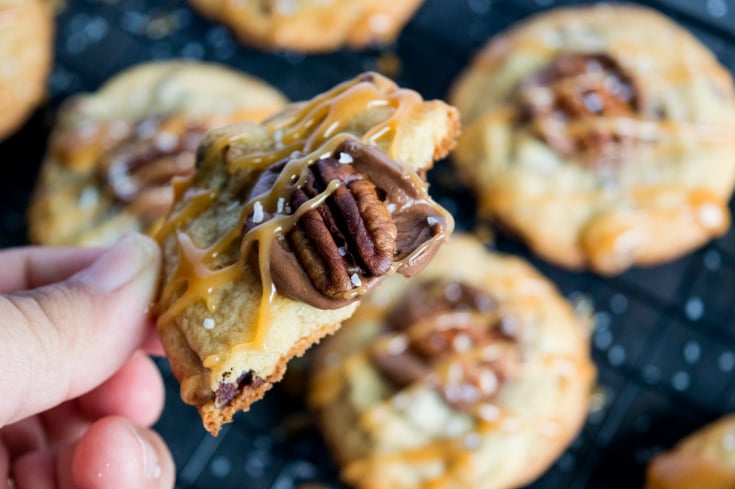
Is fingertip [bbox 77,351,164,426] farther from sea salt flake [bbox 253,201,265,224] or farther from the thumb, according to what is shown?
sea salt flake [bbox 253,201,265,224]

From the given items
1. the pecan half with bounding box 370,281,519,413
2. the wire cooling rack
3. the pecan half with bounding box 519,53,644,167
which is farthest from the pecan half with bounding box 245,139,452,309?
the pecan half with bounding box 519,53,644,167

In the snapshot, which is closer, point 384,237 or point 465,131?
point 384,237

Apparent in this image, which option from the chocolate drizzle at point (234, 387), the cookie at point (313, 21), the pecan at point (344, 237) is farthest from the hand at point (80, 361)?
the cookie at point (313, 21)

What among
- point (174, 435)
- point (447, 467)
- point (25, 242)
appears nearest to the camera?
point (447, 467)

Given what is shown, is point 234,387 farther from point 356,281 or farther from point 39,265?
point 39,265

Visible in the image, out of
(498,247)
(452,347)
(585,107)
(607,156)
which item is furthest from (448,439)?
(585,107)

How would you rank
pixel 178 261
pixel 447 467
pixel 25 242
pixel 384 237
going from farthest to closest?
1. pixel 25 242
2. pixel 447 467
3. pixel 178 261
4. pixel 384 237

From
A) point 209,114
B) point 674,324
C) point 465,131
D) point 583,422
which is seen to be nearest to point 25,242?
point 209,114

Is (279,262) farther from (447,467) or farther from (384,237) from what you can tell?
(447,467)

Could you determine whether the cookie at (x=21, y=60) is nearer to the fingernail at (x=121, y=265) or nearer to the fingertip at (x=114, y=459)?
the fingernail at (x=121, y=265)
